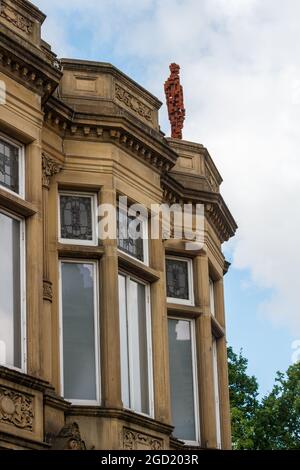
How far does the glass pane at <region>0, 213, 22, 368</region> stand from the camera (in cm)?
1905

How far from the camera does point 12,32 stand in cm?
1981

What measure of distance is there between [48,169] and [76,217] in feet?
3.01

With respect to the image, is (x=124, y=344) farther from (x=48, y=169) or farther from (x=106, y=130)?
(x=106, y=130)

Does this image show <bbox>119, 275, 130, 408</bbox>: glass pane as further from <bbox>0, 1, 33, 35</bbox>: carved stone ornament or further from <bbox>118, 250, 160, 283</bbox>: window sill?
<bbox>0, 1, 33, 35</bbox>: carved stone ornament

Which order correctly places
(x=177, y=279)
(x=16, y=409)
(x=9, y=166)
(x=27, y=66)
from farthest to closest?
(x=177, y=279), (x=27, y=66), (x=9, y=166), (x=16, y=409)

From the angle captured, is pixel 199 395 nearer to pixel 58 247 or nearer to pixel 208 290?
pixel 208 290

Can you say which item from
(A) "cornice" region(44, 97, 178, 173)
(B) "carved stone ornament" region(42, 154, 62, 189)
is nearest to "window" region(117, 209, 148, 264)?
(A) "cornice" region(44, 97, 178, 173)

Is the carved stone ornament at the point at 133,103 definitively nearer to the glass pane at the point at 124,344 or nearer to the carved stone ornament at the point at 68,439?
the glass pane at the point at 124,344

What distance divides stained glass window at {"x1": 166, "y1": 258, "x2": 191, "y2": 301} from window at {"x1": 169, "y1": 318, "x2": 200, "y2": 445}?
465 mm

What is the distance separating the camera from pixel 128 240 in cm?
2234

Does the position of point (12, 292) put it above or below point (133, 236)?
below

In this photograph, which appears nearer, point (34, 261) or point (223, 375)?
point (34, 261)

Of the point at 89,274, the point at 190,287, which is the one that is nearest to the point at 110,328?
the point at 89,274
